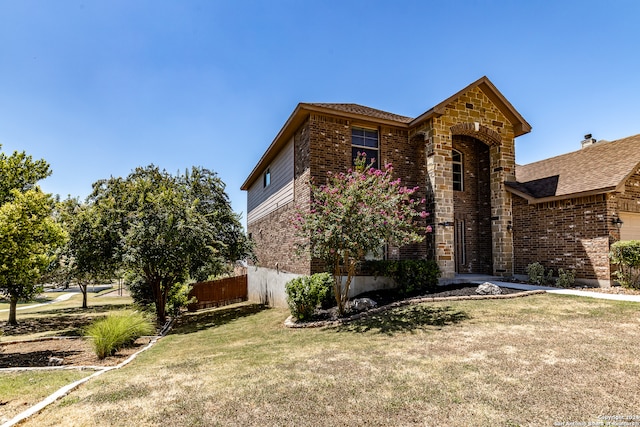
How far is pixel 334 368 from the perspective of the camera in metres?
5.16

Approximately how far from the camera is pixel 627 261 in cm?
1044

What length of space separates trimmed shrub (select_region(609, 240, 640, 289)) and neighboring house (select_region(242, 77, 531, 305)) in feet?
11.6

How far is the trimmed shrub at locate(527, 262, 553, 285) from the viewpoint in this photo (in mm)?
12391

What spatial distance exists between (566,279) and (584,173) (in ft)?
14.7

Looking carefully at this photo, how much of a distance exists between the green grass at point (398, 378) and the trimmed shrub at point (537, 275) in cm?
446

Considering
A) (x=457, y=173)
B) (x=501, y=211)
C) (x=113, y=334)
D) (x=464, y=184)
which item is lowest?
(x=113, y=334)

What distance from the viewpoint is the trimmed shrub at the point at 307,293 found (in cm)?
973

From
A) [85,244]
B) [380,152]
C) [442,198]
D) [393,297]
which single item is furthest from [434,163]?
[85,244]

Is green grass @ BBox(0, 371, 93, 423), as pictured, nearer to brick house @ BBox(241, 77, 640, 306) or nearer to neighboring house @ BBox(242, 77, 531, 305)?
brick house @ BBox(241, 77, 640, 306)

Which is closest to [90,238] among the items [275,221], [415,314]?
[275,221]

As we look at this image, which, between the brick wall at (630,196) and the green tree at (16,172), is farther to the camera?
the brick wall at (630,196)

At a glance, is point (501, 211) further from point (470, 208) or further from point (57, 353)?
point (57, 353)

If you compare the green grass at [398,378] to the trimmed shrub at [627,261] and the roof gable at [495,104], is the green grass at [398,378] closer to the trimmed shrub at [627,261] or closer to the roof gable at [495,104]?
the trimmed shrub at [627,261]

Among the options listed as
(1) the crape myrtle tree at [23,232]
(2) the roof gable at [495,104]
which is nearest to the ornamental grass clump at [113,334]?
(1) the crape myrtle tree at [23,232]
